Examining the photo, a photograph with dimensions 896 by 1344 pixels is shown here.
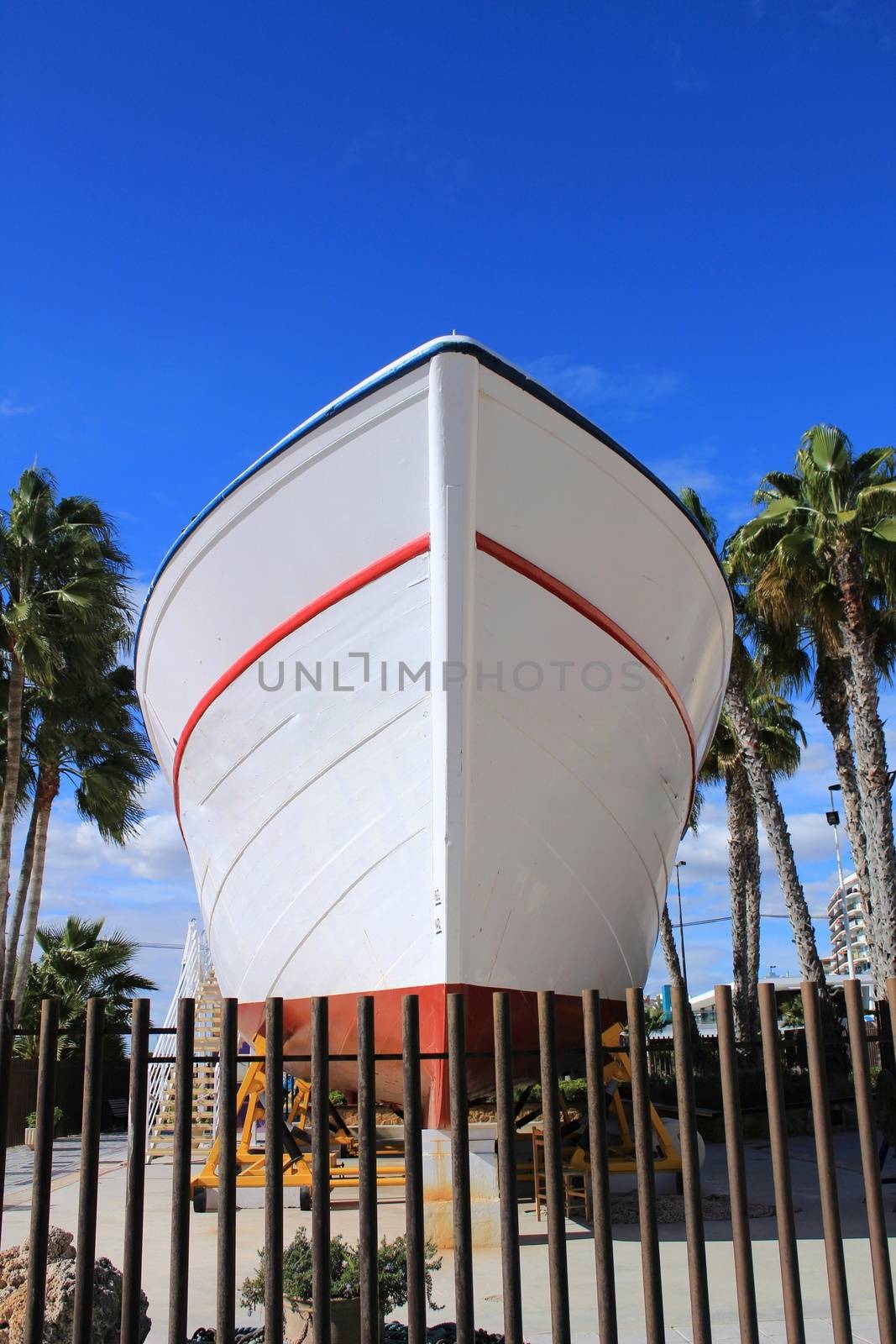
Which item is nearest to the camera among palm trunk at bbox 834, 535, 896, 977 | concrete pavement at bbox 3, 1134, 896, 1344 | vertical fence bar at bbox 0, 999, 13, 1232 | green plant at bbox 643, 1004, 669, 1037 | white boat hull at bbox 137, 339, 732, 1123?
vertical fence bar at bbox 0, 999, 13, 1232

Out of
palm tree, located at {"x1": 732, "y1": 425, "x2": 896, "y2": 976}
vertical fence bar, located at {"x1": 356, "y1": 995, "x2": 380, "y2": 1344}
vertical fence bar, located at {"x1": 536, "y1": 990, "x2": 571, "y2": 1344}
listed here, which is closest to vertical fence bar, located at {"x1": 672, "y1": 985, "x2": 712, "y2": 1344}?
vertical fence bar, located at {"x1": 536, "y1": 990, "x2": 571, "y2": 1344}

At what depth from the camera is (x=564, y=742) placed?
5.04 metres

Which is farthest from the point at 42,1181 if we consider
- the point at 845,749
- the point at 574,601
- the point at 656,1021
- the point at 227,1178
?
the point at 656,1021

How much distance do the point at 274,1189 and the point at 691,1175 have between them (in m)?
0.97

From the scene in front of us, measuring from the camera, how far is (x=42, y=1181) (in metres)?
2.50

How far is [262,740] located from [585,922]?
6.29 feet

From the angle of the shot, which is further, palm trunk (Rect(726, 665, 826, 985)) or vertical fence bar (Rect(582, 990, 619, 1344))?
palm trunk (Rect(726, 665, 826, 985))

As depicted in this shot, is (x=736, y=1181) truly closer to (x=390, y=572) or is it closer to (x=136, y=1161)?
(x=136, y=1161)

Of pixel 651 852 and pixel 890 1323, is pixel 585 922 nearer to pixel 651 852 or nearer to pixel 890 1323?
pixel 651 852

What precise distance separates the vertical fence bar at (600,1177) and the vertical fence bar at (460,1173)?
290 millimetres

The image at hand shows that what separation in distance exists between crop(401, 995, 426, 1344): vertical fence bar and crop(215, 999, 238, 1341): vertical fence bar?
1.30 ft

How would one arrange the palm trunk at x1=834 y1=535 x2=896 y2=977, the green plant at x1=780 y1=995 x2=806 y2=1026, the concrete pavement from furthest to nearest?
the green plant at x1=780 y1=995 x2=806 y2=1026, the palm trunk at x1=834 y1=535 x2=896 y2=977, the concrete pavement

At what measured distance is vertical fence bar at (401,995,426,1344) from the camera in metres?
2.30

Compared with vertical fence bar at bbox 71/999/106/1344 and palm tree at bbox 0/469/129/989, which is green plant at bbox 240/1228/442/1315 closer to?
vertical fence bar at bbox 71/999/106/1344
